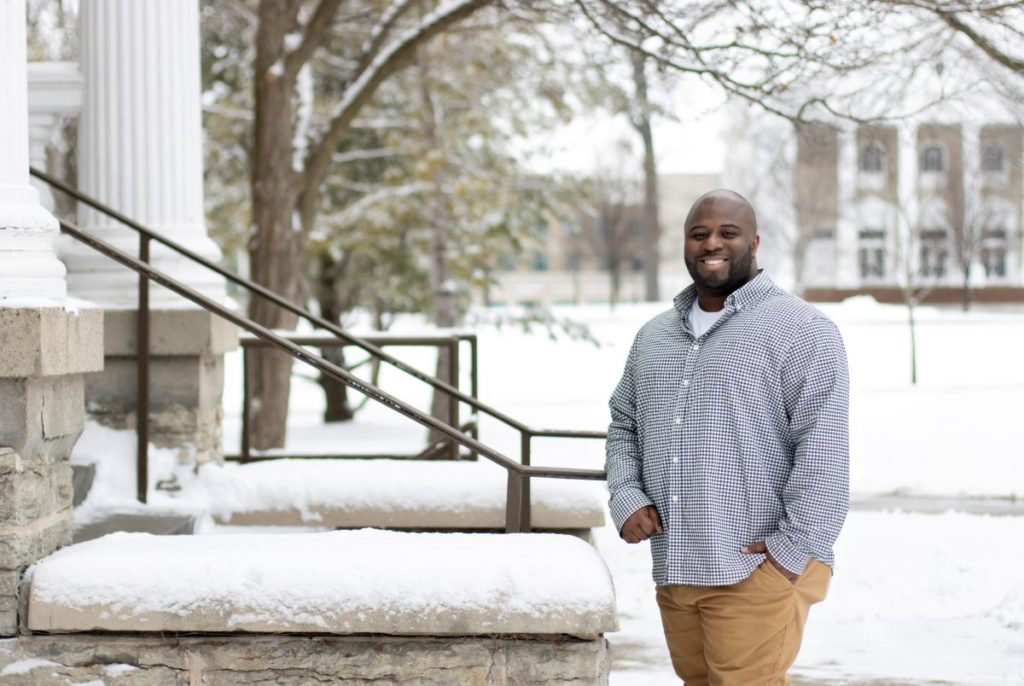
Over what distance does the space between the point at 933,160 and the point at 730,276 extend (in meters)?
40.6

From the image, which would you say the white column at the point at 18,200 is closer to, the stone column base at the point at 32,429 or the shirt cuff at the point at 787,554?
the stone column base at the point at 32,429

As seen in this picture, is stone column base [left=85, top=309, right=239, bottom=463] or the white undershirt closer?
the white undershirt

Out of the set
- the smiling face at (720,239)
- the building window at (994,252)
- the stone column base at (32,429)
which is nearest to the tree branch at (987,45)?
the smiling face at (720,239)

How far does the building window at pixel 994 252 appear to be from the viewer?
39156mm

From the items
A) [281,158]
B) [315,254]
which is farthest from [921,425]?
[281,158]

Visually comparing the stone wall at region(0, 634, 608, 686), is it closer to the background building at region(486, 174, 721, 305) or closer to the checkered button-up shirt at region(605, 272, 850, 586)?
the checkered button-up shirt at region(605, 272, 850, 586)

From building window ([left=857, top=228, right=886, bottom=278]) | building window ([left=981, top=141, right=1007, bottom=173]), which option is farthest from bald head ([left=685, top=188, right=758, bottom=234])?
building window ([left=857, top=228, right=886, bottom=278])

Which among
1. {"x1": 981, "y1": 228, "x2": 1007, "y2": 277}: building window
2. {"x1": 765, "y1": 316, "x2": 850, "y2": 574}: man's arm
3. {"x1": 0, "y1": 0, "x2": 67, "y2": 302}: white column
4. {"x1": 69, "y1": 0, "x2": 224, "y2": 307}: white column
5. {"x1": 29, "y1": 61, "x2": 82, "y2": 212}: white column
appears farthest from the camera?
{"x1": 981, "y1": 228, "x2": 1007, "y2": 277}: building window

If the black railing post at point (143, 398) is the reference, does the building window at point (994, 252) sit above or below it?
above

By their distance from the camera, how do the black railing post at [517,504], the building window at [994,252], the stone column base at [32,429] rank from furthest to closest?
the building window at [994,252] < the black railing post at [517,504] < the stone column base at [32,429]

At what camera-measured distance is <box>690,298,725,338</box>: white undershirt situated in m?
3.55

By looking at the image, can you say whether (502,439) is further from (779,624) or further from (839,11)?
(779,624)

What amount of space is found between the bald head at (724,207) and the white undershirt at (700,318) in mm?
253

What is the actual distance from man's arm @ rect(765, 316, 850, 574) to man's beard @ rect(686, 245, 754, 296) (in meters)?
0.23
